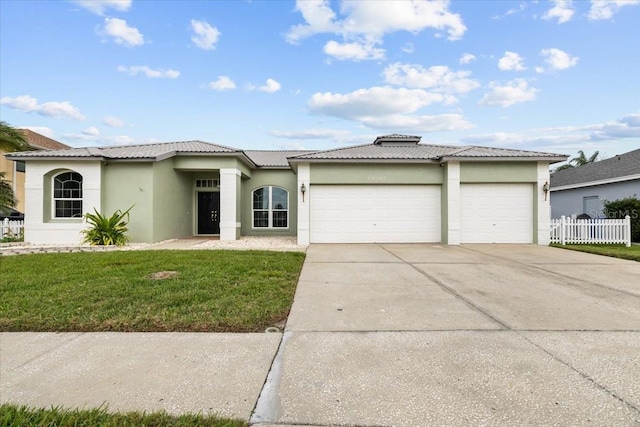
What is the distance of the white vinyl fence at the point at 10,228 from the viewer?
12.2 meters

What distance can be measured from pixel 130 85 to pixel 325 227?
1185 cm

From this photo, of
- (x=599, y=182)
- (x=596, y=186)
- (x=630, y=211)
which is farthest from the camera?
(x=596, y=186)

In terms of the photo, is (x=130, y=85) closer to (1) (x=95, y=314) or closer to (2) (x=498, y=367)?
(1) (x=95, y=314)

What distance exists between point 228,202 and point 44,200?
6631 millimetres

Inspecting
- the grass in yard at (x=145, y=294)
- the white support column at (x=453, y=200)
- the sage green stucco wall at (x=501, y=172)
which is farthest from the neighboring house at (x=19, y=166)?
the sage green stucco wall at (x=501, y=172)

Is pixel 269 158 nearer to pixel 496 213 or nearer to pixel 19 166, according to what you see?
pixel 496 213

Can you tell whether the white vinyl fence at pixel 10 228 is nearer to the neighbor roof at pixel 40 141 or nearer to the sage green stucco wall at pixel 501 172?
the neighbor roof at pixel 40 141

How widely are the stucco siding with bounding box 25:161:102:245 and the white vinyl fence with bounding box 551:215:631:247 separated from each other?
57.1 ft

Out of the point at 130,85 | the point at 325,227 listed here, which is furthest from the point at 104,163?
the point at 325,227

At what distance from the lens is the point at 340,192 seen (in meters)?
12.5

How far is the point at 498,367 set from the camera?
8.79ft

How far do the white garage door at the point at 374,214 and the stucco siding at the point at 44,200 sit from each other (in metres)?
8.05

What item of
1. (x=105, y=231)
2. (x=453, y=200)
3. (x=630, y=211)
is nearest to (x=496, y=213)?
(x=453, y=200)

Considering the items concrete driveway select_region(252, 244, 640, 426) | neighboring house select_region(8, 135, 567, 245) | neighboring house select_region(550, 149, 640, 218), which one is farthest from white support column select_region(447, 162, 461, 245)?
neighboring house select_region(550, 149, 640, 218)
